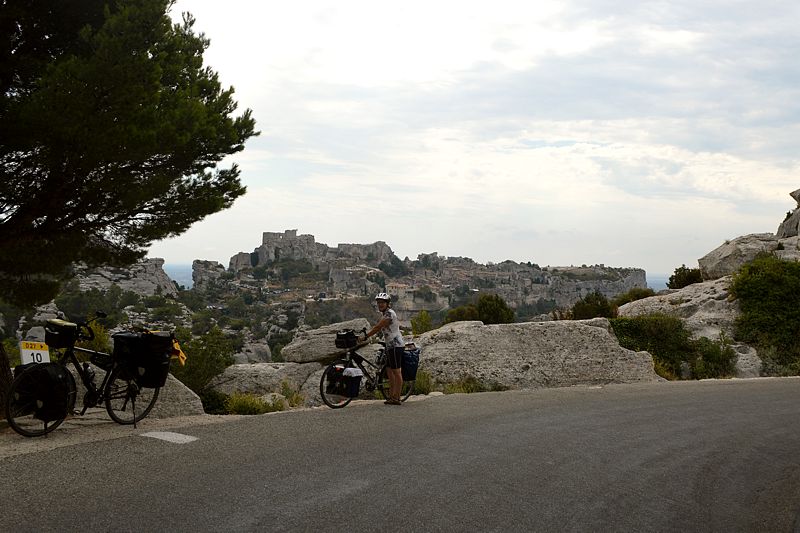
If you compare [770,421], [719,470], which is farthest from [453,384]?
[719,470]

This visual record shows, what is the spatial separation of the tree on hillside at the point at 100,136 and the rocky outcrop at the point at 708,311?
48.4 ft

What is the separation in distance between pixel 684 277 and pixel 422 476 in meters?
24.8

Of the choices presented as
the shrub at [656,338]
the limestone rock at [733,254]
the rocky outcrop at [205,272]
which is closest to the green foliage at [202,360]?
the shrub at [656,338]

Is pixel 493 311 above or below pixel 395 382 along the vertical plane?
above

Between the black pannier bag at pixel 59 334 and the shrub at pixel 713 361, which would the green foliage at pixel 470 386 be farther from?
the black pannier bag at pixel 59 334

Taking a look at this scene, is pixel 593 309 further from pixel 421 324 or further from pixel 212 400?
pixel 212 400

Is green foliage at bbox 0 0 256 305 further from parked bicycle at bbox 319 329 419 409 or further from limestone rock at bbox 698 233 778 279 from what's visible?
limestone rock at bbox 698 233 778 279

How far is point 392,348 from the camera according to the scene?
11211 millimetres

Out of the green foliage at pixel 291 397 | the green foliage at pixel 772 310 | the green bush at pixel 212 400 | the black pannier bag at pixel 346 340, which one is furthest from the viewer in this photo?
the green foliage at pixel 772 310

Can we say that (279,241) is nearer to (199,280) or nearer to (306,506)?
(199,280)

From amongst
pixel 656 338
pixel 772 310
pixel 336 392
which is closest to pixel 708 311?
pixel 772 310

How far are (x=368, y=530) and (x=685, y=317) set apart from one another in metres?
18.2

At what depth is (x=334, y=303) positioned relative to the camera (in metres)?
89.1

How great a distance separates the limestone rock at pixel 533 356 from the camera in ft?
51.1
